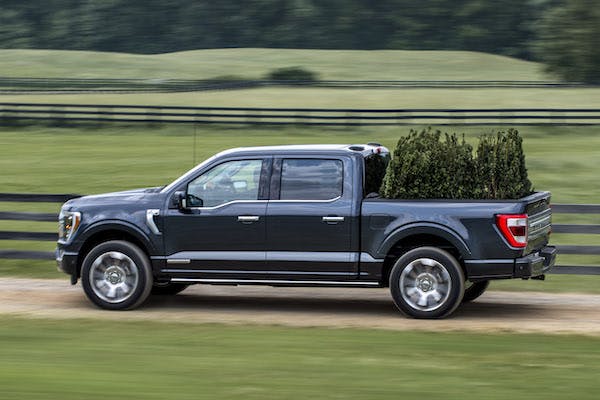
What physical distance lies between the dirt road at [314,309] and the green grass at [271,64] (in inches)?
3396

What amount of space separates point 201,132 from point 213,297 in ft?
94.6

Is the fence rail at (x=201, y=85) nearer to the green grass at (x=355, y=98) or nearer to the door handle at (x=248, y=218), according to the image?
the green grass at (x=355, y=98)

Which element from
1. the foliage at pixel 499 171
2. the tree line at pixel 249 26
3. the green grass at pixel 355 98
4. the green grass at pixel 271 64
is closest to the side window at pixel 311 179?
the foliage at pixel 499 171

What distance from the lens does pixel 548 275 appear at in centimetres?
1447

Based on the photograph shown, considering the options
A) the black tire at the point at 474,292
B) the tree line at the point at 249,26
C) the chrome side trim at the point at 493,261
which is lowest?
the black tire at the point at 474,292

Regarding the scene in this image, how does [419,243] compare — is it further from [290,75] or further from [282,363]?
[290,75]

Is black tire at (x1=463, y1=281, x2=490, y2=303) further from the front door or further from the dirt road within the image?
the front door

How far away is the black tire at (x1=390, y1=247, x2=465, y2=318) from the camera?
419 inches

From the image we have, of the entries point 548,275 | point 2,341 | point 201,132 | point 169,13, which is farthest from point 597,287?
point 169,13

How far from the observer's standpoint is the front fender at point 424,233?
10.7 m

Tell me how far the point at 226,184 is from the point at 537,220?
3079mm

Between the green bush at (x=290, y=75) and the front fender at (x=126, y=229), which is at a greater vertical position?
the green bush at (x=290, y=75)

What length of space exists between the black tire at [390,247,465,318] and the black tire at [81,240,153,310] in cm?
255

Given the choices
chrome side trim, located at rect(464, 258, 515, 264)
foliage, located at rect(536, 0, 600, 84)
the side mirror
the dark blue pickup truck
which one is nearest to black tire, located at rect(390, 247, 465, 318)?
the dark blue pickup truck
